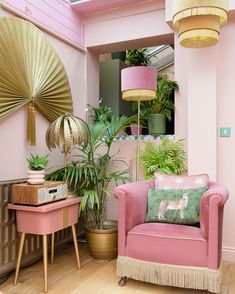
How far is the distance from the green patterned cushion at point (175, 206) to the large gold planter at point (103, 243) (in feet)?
1.71

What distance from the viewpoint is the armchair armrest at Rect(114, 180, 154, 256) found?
7.71ft

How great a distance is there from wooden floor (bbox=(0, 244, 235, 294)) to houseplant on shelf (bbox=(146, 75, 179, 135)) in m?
1.53

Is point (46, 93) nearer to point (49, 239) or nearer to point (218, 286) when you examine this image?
point (49, 239)

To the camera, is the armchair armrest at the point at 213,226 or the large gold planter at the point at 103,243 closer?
the armchair armrest at the point at 213,226

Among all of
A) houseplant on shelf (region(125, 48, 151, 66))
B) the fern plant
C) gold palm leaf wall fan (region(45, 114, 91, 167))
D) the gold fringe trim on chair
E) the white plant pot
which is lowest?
the gold fringe trim on chair

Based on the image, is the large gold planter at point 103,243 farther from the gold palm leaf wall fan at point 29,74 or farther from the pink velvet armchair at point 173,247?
the gold palm leaf wall fan at point 29,74

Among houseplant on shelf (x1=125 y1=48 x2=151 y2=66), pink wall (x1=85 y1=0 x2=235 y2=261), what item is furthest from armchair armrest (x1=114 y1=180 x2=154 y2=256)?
houseplant on shelf (x1=125 y1=48 x2=151 y2=66)

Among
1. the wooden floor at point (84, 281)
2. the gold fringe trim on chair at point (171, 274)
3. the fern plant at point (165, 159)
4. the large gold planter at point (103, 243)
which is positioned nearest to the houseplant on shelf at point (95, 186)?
the large gold planter at point (103, 243)

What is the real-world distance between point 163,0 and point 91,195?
7.44ft

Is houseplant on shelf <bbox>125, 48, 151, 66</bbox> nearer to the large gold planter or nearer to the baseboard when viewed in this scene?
the large gold planter

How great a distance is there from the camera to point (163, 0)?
11.0 feet

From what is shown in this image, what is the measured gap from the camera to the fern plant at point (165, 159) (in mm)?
3076

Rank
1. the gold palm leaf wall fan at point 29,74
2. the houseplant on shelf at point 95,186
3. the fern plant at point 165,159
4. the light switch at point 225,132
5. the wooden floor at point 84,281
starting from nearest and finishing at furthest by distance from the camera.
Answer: the wooden floor at point 84,281 → the gold palm leaf wall fan at point 29,74 → the houseplant on shelf at point 95,186 → the light switch at point 225,132 → the fern plant at point 165,159

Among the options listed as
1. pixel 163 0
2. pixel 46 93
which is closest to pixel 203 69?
pixel 163 0
